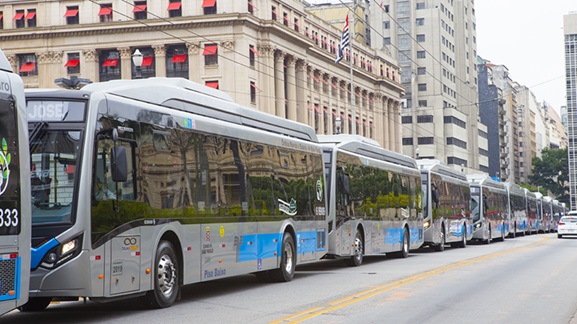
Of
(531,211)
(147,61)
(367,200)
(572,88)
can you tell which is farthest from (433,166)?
(572,88)

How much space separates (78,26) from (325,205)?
5782 centimetres

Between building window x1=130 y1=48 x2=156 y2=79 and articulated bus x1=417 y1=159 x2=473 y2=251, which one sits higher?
building window x1=130 y1=48 x2=156 y2=79

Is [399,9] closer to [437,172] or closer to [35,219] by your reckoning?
[437,172]

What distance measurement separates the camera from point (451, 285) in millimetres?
17984

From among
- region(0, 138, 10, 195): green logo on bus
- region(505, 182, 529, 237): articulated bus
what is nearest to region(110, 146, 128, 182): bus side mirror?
region(0, 138, 10, 195): green logo on bus

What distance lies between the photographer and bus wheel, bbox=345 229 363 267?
81.4 feet

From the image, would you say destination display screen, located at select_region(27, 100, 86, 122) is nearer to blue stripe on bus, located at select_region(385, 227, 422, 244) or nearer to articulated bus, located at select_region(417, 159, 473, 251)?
blue stripe on bus, located at select_region(385, 227, 422, 244)

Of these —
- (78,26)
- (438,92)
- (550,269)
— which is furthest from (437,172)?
(438,92)

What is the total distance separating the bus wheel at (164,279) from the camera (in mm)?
13844

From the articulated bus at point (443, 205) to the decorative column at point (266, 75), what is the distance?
3490 centimetres

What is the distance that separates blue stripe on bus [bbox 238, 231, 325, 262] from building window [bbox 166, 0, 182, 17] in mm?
55931

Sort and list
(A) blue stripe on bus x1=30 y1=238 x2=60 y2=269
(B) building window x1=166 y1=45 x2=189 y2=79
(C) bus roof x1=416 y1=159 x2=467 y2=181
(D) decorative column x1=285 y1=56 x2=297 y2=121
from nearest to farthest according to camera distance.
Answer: (A) blue stripe on bus x1=30 y1=238 x2=60 y2=269 → (C) bus roof x1=416 y1=159 x2=467 y2=181 → (B) building window x1=166 y1=45 x2=189 y2=79 → (D) decorative column x1=285 y1=56 x2=297 y2=121

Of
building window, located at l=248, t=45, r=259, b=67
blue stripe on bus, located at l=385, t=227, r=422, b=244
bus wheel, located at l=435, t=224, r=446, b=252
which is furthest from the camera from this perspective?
building window, located at l=248, t=45, r=259, b=67

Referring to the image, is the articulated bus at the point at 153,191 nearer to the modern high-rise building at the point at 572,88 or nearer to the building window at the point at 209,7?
the building window at the point at 209,7
